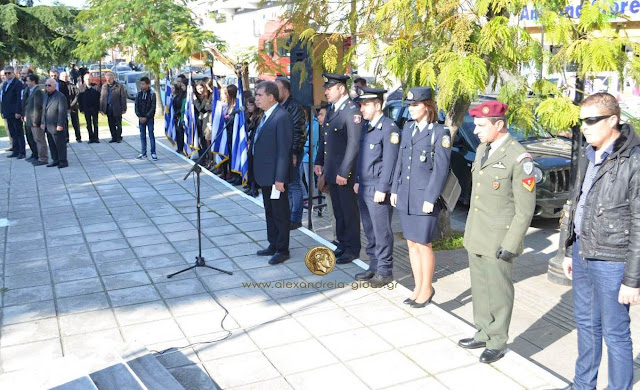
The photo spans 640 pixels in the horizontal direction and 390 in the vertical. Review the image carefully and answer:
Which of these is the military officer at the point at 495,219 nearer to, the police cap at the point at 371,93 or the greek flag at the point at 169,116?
the police cap at the point at 371,93

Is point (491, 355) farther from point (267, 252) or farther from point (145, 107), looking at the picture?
point (145, 107)

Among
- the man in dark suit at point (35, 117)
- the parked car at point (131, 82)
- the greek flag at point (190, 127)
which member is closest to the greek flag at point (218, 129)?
the greek flag at point (190, 127)

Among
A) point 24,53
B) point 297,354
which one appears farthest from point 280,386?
point 24,53

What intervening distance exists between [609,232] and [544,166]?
575 centimetres

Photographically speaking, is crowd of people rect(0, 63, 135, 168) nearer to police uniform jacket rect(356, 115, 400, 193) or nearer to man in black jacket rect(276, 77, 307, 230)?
man in black jacket rect(276, 77, 307, 230)

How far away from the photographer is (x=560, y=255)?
6922 mm

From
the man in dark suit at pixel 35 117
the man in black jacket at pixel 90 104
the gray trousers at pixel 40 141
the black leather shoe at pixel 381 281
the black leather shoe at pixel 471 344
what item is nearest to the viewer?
the black leather shoe at pixel 471 344

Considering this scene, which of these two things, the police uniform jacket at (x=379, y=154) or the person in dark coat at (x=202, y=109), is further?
the person in dark coat at (x=202, y=109)

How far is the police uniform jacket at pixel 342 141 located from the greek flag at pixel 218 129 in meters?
5.13

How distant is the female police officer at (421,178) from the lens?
543cm

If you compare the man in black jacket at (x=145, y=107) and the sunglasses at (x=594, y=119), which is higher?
the sunglasses at (x=594, y=119)

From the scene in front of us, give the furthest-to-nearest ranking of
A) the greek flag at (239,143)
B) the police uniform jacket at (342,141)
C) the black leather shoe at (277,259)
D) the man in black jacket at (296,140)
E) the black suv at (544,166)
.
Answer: the greek flag at (239,143), the black suv at (544,166), the man in black jacket at (296,140), the black leather shoe at (277,259), the police uniform jacket at (342,141)

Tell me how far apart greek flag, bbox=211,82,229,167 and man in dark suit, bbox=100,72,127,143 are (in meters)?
4.62

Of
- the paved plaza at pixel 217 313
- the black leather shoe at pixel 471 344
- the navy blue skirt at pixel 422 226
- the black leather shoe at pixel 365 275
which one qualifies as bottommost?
the paved plaza at pixel 217 313
